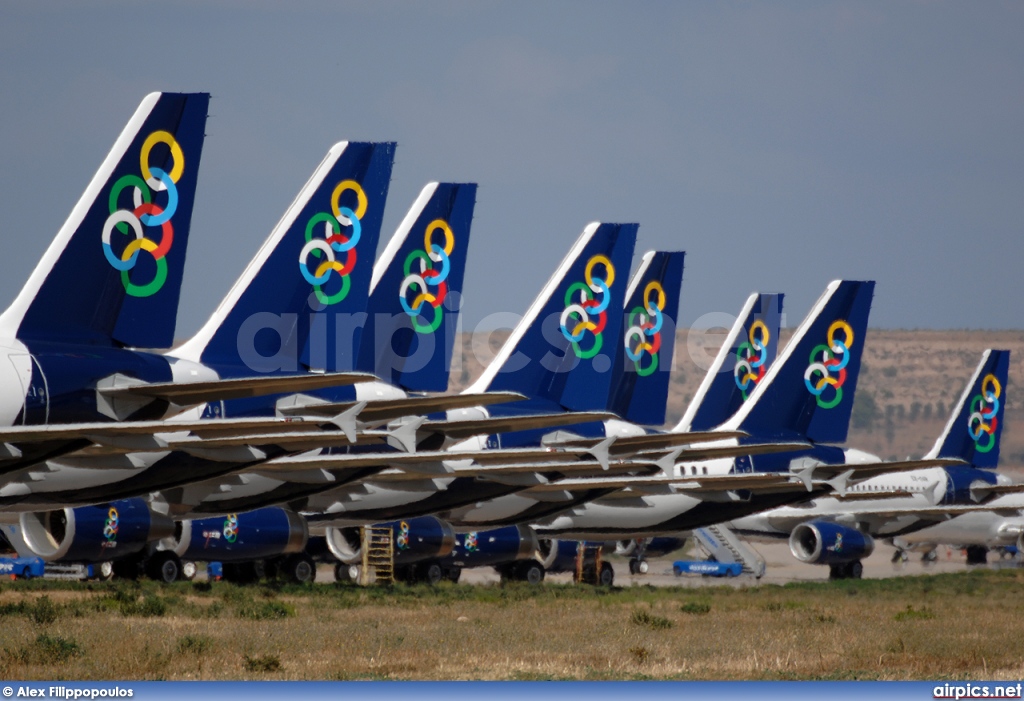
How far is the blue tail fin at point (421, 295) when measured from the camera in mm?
26312

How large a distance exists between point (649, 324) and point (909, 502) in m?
18.8

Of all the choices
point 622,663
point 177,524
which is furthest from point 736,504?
point 622,663

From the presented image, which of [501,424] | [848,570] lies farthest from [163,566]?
[848,570]

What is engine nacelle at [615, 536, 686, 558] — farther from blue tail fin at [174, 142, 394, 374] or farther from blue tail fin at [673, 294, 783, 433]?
blue tail fin at [174, 142, 394, 374]

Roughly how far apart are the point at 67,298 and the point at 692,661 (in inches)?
362

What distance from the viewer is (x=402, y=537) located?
3509 centimetres

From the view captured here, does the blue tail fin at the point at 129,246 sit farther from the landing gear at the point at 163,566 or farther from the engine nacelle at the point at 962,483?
the engine nacelle at the point at 962,483

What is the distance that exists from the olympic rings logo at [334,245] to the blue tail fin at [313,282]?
0.6 inches

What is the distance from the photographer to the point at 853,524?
4925 centimetres

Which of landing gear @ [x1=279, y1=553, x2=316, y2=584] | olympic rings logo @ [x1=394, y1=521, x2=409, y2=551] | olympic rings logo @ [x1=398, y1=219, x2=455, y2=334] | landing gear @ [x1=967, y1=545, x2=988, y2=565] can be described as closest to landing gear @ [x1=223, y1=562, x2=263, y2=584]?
landing gear @ [x1=279, y1=553, x2=316, y2=584]

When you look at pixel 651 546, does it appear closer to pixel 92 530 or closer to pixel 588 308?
pixel 588 308

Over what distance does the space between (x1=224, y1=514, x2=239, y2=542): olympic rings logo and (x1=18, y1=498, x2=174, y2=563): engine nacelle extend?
2.95 m

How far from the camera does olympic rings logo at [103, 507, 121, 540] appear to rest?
90.2 feet

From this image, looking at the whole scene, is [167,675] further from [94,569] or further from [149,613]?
[94,569]
